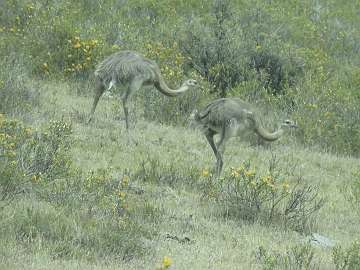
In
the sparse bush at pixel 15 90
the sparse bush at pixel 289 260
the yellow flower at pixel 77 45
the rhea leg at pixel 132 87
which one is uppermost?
the yellow flower at pixel 77 45

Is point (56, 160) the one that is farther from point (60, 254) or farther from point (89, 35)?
point (89, 35)

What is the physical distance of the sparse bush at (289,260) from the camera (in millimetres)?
7206

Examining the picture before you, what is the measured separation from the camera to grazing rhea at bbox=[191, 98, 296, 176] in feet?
34.4

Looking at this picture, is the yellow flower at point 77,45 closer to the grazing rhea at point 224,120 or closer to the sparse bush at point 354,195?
the grazing rhea at point 224,120

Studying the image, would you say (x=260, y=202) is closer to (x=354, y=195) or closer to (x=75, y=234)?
(x=354, y=195)

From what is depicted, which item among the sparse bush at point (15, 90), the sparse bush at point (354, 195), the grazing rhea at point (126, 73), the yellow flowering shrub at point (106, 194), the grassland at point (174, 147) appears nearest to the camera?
the grassland at point (174, 147)

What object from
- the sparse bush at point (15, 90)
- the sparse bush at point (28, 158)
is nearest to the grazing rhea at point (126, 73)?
the sparse bush at point (15, 90)

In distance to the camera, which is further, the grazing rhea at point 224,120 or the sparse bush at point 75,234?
the grazing rhea at point 224,120

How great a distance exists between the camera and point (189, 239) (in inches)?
313

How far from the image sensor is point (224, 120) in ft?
34.4

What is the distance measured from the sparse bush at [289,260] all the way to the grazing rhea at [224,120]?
3.02 metres

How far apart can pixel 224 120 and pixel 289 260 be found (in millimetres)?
3447

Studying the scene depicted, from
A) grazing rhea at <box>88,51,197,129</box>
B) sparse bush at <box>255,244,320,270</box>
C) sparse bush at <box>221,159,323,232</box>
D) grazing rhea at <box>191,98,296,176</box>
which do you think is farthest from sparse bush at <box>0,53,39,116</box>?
sparse bush at <box>255,244,320,270</box>

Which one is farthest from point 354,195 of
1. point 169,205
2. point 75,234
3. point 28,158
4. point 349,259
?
point 75,234
